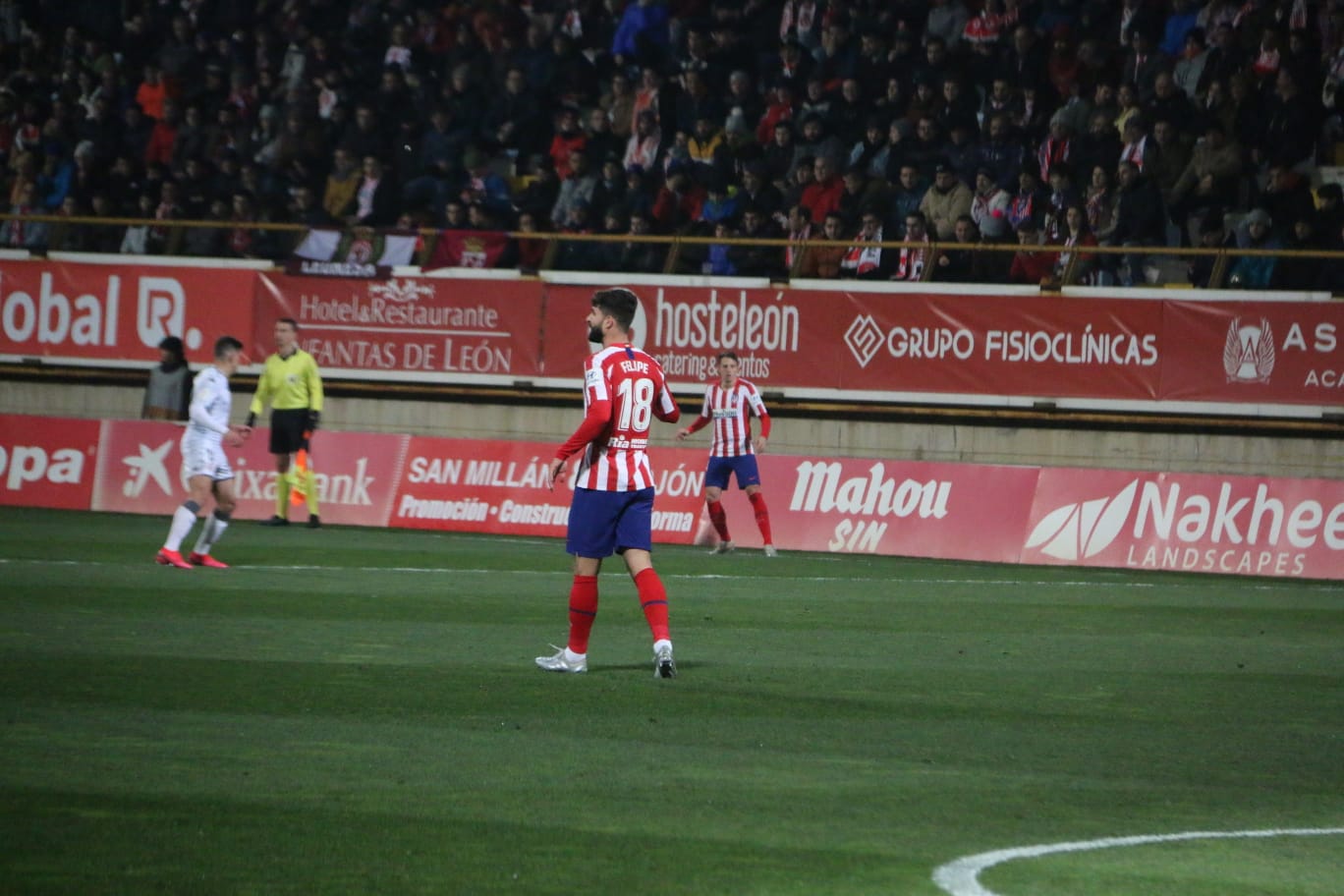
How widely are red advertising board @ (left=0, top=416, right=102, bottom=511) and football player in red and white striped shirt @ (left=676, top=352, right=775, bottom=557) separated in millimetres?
8267

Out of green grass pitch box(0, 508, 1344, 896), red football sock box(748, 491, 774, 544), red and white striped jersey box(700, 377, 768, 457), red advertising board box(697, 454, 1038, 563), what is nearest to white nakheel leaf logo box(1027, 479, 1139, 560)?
red advertising board box(697, 454, 1038, 563)

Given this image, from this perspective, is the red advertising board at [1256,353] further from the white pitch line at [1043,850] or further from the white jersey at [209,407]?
the white pitch line at [1043,850]

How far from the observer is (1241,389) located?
21734mm

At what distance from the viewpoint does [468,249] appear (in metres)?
24.8

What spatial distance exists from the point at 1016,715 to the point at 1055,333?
1364 centimetres

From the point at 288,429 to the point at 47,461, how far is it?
4.07 meters

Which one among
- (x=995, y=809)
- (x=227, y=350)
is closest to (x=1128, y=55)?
(x=227, y=350)

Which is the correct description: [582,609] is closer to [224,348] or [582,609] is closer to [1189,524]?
[224,348]

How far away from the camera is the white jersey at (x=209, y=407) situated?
16.1 m

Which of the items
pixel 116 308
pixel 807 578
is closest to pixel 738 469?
pixel 807 578

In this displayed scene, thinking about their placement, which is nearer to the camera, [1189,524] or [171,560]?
[171,560]

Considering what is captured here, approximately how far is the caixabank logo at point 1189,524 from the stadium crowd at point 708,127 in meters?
2.90

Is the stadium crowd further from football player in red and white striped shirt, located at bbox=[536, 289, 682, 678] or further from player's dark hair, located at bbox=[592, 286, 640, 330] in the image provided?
player's dark hair, located at bbox=[592, 286, 640, 330]

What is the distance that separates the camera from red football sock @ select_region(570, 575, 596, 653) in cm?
1022
